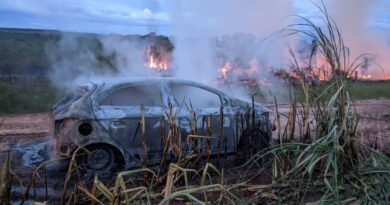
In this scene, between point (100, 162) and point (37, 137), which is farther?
point (37, 137)

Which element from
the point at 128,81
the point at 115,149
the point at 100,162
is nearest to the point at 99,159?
the point at 100,162

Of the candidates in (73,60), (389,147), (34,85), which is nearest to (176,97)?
(389,147)

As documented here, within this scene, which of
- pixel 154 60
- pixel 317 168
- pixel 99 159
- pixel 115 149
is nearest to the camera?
pixel 317 168

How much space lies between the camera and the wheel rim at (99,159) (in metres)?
7.21

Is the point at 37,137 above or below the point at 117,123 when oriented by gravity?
below

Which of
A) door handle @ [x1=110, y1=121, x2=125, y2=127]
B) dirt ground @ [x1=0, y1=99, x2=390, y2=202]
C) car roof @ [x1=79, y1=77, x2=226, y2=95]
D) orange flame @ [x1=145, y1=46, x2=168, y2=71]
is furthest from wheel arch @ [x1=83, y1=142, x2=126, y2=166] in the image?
orange flame @ [x1=145, y1=46, x2=168, y2=71]

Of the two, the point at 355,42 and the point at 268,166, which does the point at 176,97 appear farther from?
the point at 355,42

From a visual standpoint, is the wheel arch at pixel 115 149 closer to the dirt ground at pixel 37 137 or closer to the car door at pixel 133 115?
the car door at pixel 133 115

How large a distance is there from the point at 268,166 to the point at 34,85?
14.6 m

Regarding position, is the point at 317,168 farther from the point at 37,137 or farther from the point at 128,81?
the point at 37,137

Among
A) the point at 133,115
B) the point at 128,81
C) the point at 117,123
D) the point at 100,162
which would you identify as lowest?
the point at 100,162

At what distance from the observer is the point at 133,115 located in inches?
290

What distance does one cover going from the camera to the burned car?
702cm

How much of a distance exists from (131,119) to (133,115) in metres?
0.07
